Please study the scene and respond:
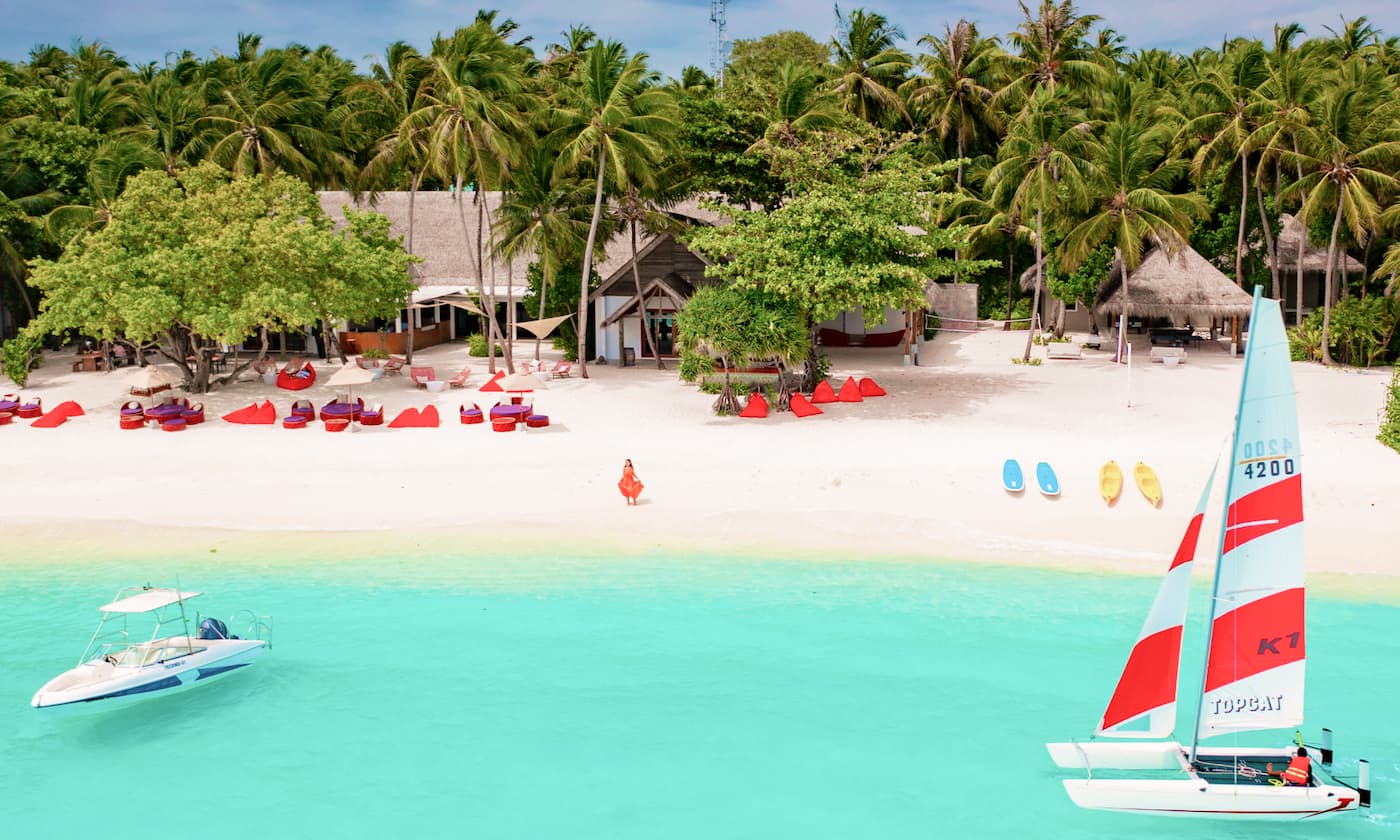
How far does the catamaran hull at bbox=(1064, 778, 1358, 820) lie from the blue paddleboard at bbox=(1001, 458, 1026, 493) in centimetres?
1036

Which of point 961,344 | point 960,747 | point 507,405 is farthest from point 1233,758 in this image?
point 961,344

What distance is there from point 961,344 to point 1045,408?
13274mm

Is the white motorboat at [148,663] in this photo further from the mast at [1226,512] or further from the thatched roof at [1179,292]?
the thatched roof at [1179,292]

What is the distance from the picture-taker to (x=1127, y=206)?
36531 mm

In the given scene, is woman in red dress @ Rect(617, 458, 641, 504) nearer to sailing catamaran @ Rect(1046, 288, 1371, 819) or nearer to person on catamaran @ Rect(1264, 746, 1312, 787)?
sailing catamaran @ Rect(1046, 288, 1371, 819)

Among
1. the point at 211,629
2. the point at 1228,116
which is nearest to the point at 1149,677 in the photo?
the point at 211,629

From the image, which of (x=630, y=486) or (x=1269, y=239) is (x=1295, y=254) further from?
(x=630, y=486)

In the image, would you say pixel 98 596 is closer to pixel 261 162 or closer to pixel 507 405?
pixel 507 405

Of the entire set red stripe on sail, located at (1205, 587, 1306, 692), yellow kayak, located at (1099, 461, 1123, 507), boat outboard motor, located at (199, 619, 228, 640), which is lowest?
boat outboard motor, located at (199, 619, 228, 640)

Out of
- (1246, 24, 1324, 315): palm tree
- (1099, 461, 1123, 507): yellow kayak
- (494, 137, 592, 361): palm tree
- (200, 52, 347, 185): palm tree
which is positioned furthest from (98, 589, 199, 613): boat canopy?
(1246, 24, 1324, 315): palm tree

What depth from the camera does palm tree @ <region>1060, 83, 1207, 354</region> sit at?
3619 cm

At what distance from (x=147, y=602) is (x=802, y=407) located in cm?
1655

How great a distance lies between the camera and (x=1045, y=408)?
2908cm

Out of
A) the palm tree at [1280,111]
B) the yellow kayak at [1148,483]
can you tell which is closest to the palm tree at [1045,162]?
the palm tree at [1280,111]
